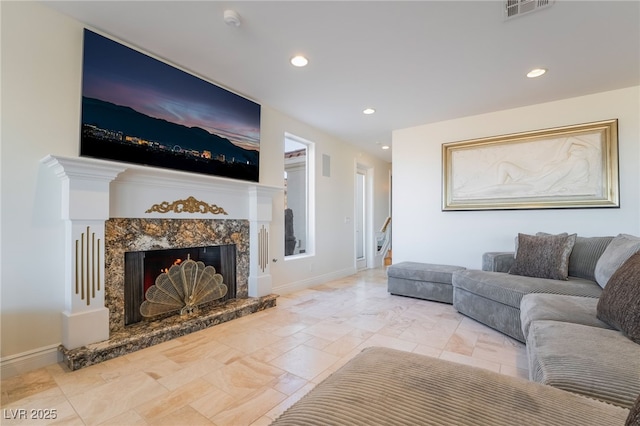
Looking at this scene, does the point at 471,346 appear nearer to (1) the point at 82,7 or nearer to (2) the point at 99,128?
(2) the point at 99,128

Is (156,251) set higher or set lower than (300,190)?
lower

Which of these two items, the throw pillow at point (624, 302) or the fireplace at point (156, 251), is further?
the fireplace at point (156, 251)

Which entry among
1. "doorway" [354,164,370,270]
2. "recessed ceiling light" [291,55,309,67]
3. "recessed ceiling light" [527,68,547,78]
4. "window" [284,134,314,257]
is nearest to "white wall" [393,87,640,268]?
"recessed ceiling light" [527,68,547,78]

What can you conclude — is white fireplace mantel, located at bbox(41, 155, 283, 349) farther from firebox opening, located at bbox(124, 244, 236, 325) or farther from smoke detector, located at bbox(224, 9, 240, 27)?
smoke detector, located at bbox(224, 9, 240, 27)

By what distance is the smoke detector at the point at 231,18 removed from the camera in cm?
209

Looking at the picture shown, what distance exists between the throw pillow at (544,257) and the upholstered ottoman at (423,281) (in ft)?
2.56

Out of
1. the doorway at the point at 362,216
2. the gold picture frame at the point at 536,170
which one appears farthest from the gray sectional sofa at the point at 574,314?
the doorway at the point at 362,216

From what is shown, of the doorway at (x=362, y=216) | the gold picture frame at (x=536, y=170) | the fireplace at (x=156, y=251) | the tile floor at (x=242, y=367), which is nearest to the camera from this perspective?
the tile floor at (x=242, y=367)

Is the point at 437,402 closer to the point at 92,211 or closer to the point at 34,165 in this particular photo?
the point at 92,211

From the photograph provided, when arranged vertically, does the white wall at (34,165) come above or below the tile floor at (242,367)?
above

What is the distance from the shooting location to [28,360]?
1997 millimetres

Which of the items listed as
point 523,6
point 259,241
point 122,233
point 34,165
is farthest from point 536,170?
point 34,165

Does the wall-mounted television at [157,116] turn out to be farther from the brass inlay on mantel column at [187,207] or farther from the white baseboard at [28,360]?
the white baseboard at [28,360]

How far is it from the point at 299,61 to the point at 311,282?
3.26 metres
